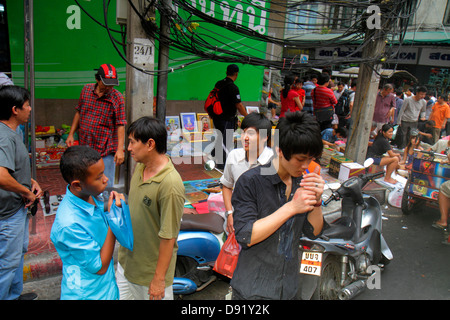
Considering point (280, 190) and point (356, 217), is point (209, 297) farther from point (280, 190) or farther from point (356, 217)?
point (280, 190)

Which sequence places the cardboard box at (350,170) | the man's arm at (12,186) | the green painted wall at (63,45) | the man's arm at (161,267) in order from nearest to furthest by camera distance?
the man's arm at (161,267) → the man's arm at (12,186) → the green painted wall at (63,45) → the cardboard box at (350,170)

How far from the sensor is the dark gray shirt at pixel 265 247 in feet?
6.39

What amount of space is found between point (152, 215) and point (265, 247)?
31.5 inches

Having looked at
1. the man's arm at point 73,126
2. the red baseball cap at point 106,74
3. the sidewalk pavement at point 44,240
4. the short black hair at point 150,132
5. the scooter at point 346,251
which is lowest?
the sidewalk pavement at point 44,240

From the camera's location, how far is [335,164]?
7.31 m

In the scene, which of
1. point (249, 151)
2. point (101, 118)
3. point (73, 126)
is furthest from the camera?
point (73, 126)

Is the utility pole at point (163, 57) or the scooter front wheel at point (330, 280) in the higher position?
the utility pole at point (163, 57)

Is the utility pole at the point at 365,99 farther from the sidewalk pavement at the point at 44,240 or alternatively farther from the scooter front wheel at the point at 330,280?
the scooter front wheel at the point at 330,280

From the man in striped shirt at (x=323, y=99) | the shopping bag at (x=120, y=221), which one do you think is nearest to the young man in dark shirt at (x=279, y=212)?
the shopping bag at (x=120, y=221)

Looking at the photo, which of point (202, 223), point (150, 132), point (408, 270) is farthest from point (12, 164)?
point (408, 270)

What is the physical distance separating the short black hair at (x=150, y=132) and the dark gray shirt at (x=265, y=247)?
2.30 ft

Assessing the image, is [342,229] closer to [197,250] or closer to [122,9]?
[197,250]

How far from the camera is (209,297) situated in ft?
11.5

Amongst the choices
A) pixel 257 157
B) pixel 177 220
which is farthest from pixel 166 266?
pixel 257 157
